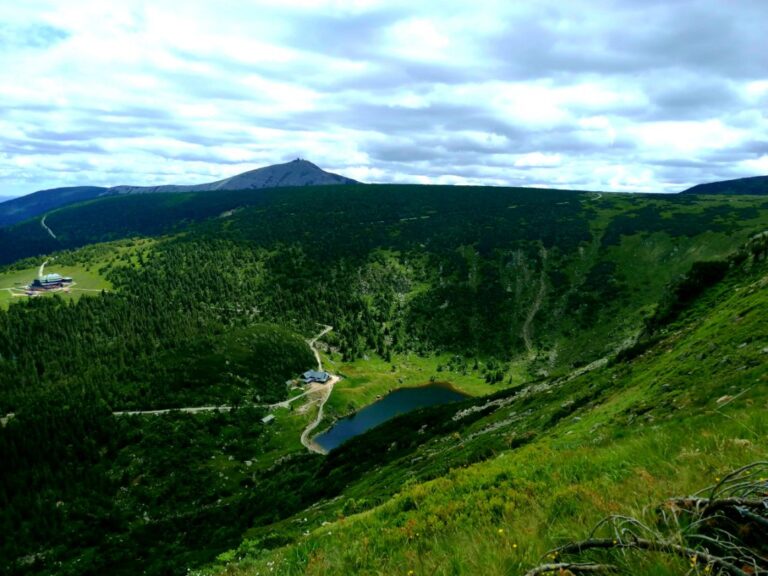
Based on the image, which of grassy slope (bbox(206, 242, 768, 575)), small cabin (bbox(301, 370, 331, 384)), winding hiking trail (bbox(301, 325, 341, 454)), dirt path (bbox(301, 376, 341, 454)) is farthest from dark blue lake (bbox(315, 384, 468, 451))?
grassy slope (bbox(206, 242, 768, 575))

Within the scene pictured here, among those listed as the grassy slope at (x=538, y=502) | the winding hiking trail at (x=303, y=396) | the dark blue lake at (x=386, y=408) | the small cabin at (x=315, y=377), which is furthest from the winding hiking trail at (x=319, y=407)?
the grassy slope at (x=538, y=502)

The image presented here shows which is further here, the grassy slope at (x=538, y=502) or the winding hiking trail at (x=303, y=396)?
Answer: the winding hiking trail at (x=303, y=396)

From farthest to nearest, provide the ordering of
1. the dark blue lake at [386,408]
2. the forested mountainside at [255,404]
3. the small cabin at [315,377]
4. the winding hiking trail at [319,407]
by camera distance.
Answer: the small cabin at [315,377] < the dark blue lake at [386,408] < the winding hiking trail at [319,407] < the forested mountainside at [255,404]

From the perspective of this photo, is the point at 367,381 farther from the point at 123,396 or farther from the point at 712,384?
the point at 712,384

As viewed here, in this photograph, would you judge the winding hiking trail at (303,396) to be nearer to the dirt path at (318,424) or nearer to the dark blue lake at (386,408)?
the dirt path at (318,424)

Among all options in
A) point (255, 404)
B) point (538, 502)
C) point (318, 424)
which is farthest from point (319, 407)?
point (538, 502)

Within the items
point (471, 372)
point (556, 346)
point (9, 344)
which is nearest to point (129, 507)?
point (9, 344)
